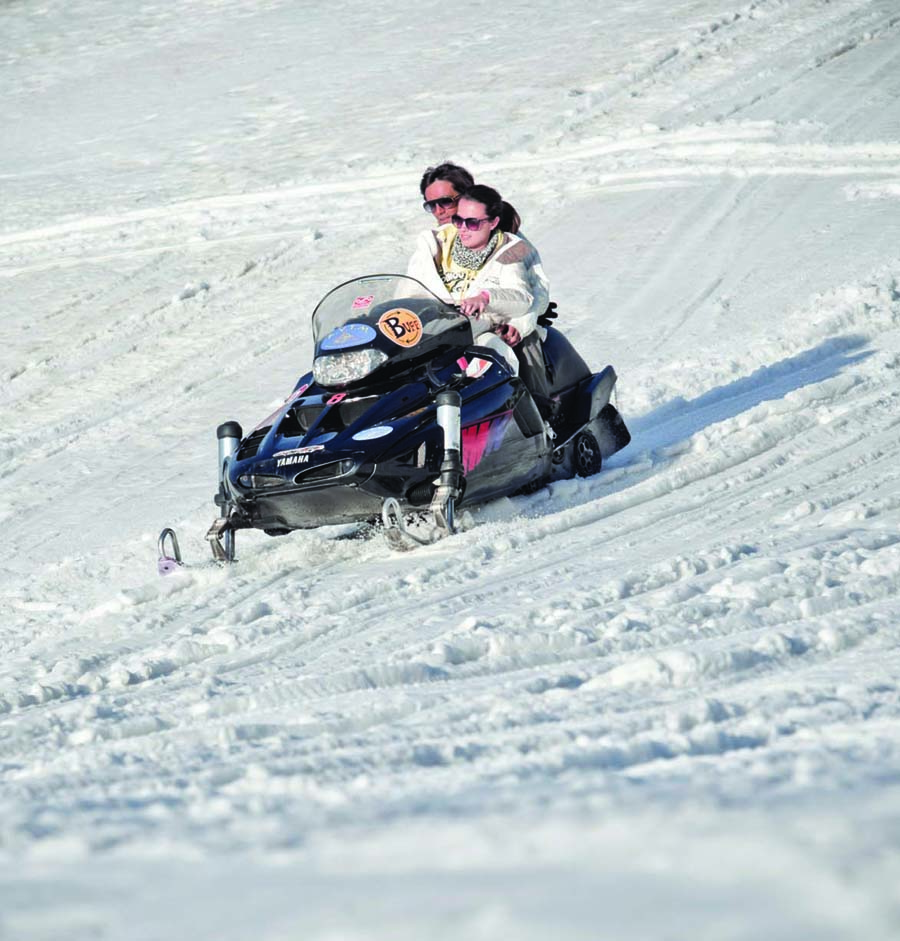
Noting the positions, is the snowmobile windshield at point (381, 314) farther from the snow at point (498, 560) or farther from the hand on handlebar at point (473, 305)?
the snow at point (498, 560)

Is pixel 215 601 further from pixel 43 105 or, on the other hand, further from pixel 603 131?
pixel 43 105

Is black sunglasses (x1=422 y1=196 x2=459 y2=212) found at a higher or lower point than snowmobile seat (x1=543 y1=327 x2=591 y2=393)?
higher

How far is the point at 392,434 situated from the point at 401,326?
25.2 inches

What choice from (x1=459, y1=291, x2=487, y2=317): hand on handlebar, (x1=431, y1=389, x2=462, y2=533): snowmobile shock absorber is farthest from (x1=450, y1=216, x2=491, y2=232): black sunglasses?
(x1=431, y1=389, x2=462, y2=533): snowmobile shock absorber

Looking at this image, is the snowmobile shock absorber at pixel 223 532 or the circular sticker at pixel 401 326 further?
the circular sticker at pixel 401 326

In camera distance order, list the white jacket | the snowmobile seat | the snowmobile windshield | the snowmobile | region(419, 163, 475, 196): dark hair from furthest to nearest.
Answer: region(419, 163, 475, 196): dark hair → the snowmobile seat → the white jacket → the snowmobile windshield → the snowmobile

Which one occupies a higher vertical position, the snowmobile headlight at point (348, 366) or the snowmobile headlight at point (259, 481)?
the snowmobile headlight at point (348, 366)

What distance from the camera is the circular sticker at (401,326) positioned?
22.2 ft

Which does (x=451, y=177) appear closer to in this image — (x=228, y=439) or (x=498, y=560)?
(x=228, y=439)

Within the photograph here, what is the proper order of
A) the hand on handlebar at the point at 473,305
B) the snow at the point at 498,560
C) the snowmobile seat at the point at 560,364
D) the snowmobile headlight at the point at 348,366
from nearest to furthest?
1. the snow at the point at 498,560
2. the snowmobile headlight at the point at 348,366
3. the hand on handlebar at the point at 473,305
4. the snowmobile seat at the point at 560,364

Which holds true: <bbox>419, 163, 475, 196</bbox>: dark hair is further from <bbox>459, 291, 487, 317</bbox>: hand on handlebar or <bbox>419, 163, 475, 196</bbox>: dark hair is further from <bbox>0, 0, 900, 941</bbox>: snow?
<bbox>0, 0, 900, 941</bbox>: snow

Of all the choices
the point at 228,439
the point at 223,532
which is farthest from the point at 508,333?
the point at 223,532

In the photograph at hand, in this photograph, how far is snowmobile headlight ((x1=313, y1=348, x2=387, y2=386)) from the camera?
667cm

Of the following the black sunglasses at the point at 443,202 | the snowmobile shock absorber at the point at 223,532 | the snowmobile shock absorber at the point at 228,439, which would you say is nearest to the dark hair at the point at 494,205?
the black sunglasses at the point at 443,202
